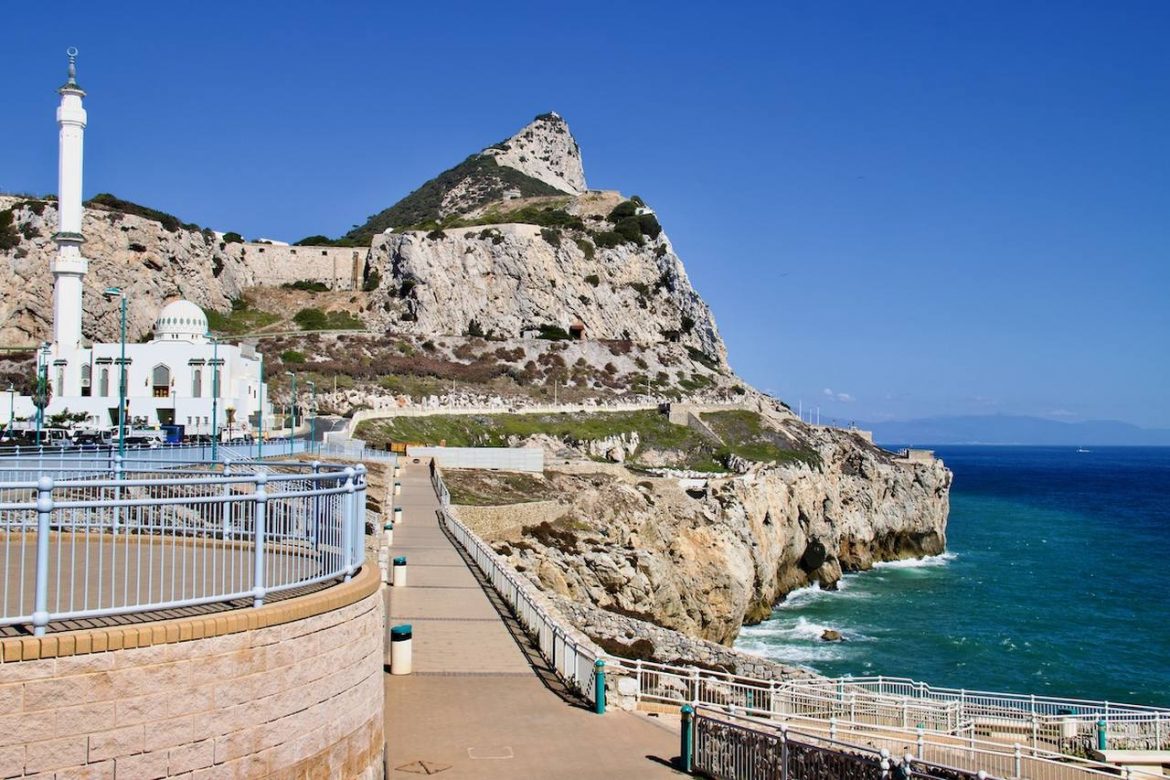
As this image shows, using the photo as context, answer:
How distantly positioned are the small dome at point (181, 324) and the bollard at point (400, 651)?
1867 inches

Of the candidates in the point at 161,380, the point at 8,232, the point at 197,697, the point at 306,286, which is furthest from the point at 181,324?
the point at 197,697

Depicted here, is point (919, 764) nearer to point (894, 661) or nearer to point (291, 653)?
point (291, 653)

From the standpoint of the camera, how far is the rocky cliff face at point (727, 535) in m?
36.4

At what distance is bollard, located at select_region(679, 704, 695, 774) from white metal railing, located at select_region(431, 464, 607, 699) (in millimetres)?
2138

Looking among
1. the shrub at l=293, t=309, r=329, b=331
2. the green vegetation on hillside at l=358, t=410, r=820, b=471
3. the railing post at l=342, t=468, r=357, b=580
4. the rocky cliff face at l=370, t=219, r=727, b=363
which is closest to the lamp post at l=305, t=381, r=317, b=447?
the green vegetation on hillside at l=358, t=410, r=820, b=471

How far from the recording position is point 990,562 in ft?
218

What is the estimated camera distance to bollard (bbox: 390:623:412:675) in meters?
15.0

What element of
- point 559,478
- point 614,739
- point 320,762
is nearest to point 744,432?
point 559,478

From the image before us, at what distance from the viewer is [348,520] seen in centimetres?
898

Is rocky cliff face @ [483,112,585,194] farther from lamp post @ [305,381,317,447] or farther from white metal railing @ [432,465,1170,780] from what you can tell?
white metal railing @ [432,465,1170,780]

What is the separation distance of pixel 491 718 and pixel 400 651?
2.58 meters

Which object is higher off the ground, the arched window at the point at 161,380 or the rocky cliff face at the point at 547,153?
the rocky cliff face at the point at 547,153

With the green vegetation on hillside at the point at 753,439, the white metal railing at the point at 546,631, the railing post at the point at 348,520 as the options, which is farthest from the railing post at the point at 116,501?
the green vegetation on hillside at the point at 753,439

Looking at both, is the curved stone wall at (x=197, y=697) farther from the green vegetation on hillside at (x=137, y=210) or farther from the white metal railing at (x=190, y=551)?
the green vegetation on hillside at (x=137, y=210)
